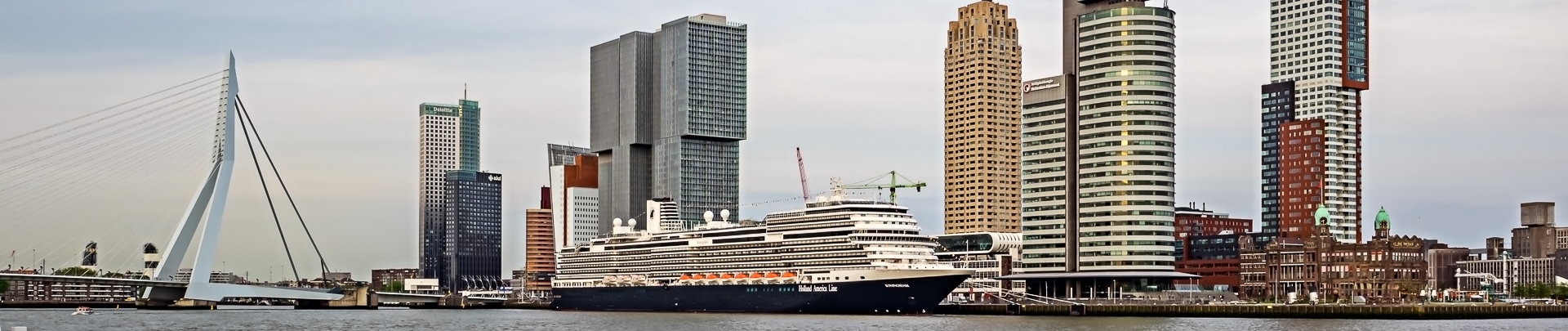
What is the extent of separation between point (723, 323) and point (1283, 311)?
4344 cm

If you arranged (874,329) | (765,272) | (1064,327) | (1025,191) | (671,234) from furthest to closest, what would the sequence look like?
(1025,191)
(671,234)
(765,272)
(1064,327)
(874,329)

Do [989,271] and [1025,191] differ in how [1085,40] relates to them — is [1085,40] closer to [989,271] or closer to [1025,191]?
[1025,191]

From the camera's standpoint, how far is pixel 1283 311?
129875 millimetres

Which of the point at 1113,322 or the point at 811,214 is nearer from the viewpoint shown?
the point at 1113,322

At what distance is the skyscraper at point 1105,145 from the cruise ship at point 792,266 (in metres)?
48.1

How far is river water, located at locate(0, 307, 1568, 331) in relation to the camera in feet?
334

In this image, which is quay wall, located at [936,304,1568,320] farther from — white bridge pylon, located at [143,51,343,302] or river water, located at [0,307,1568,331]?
white bridge pylon, located at [143,51,343,302]

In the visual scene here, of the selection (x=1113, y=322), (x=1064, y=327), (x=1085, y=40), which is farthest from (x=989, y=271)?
(x=1064, y=327)

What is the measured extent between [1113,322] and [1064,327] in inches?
506

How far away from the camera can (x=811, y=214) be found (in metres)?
128

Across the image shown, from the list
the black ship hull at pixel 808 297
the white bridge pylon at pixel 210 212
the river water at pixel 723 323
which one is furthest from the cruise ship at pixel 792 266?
the white bridge pylon at pixel 210 212

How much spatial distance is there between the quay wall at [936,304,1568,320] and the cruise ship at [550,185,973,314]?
24.3 ft

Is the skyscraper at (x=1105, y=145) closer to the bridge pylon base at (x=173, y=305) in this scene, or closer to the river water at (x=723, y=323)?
the river water at (x=723, y=323)

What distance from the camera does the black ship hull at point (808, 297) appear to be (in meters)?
120
